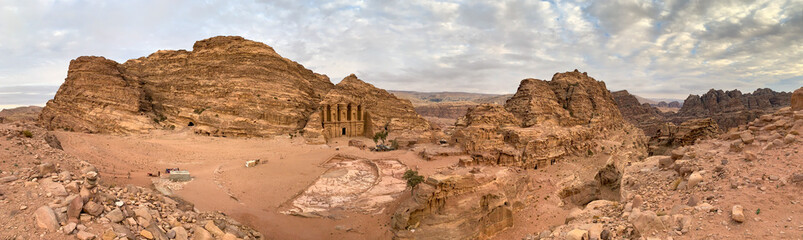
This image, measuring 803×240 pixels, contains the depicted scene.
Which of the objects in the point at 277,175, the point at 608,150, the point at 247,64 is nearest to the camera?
the point at 277,175

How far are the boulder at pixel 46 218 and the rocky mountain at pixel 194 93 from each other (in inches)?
1286

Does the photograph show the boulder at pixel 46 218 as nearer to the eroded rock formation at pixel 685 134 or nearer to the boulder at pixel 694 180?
the boulder at pixel 694 180

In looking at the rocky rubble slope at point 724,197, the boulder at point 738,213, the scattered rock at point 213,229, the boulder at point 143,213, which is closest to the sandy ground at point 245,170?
the scattered rock at point 213,229

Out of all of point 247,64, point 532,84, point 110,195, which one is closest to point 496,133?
point 532,84

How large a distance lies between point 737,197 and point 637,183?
10.2 ft

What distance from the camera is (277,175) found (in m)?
22.7

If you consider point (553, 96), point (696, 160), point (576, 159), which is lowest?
point (576, 159)

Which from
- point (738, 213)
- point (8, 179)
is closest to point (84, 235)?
point (8, 179)

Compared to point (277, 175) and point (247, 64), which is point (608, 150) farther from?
point (247, 64)

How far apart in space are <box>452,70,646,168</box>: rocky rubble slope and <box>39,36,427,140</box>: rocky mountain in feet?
77.5

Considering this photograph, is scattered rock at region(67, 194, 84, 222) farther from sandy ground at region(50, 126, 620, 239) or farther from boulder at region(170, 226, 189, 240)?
sandy ground at region(50, 126, 620, 239)

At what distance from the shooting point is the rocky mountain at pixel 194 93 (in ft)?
106

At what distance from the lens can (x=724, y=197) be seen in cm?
532

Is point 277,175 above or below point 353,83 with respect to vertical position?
below
